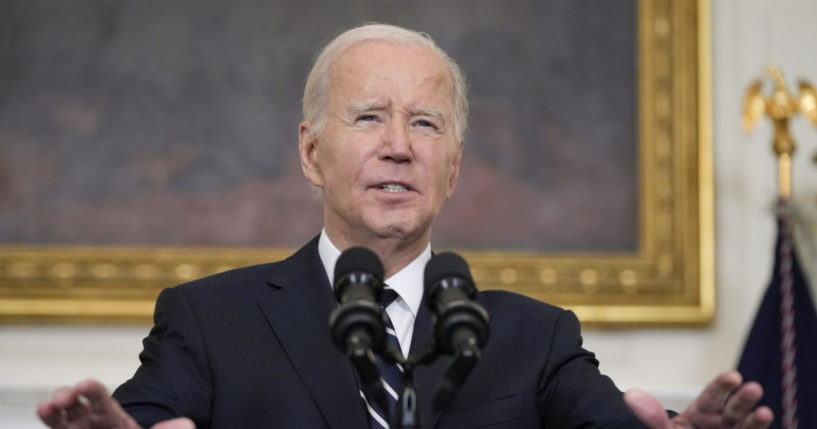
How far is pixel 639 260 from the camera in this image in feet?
15.4

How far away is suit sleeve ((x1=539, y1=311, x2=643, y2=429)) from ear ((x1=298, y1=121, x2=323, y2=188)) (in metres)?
0.74

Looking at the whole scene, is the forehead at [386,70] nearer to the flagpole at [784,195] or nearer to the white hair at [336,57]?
the white hair at [336,57]

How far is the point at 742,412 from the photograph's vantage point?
68.3 inches

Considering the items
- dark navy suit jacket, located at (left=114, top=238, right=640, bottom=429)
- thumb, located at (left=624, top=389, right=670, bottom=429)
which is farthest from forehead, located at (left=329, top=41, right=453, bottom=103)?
thumb, located at (left=624, top=389, right=670, bottom=429)

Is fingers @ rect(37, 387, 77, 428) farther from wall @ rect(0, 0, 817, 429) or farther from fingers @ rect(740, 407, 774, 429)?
→ wall @ rect(0, 0, 817, 429)

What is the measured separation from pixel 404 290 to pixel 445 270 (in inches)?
33.7

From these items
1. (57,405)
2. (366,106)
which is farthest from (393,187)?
(57,405)

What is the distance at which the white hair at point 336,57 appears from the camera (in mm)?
Result: 2568

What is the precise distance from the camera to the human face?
7.86 ft

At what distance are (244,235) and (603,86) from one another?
1.86 m

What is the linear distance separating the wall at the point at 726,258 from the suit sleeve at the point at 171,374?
7.66 ft

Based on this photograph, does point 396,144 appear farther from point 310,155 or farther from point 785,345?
point 785,345

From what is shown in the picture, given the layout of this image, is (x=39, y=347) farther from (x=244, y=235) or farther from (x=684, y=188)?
(x=684, y=188)

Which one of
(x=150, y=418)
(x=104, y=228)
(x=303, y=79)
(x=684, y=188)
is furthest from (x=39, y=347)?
(x=684, y=188)
